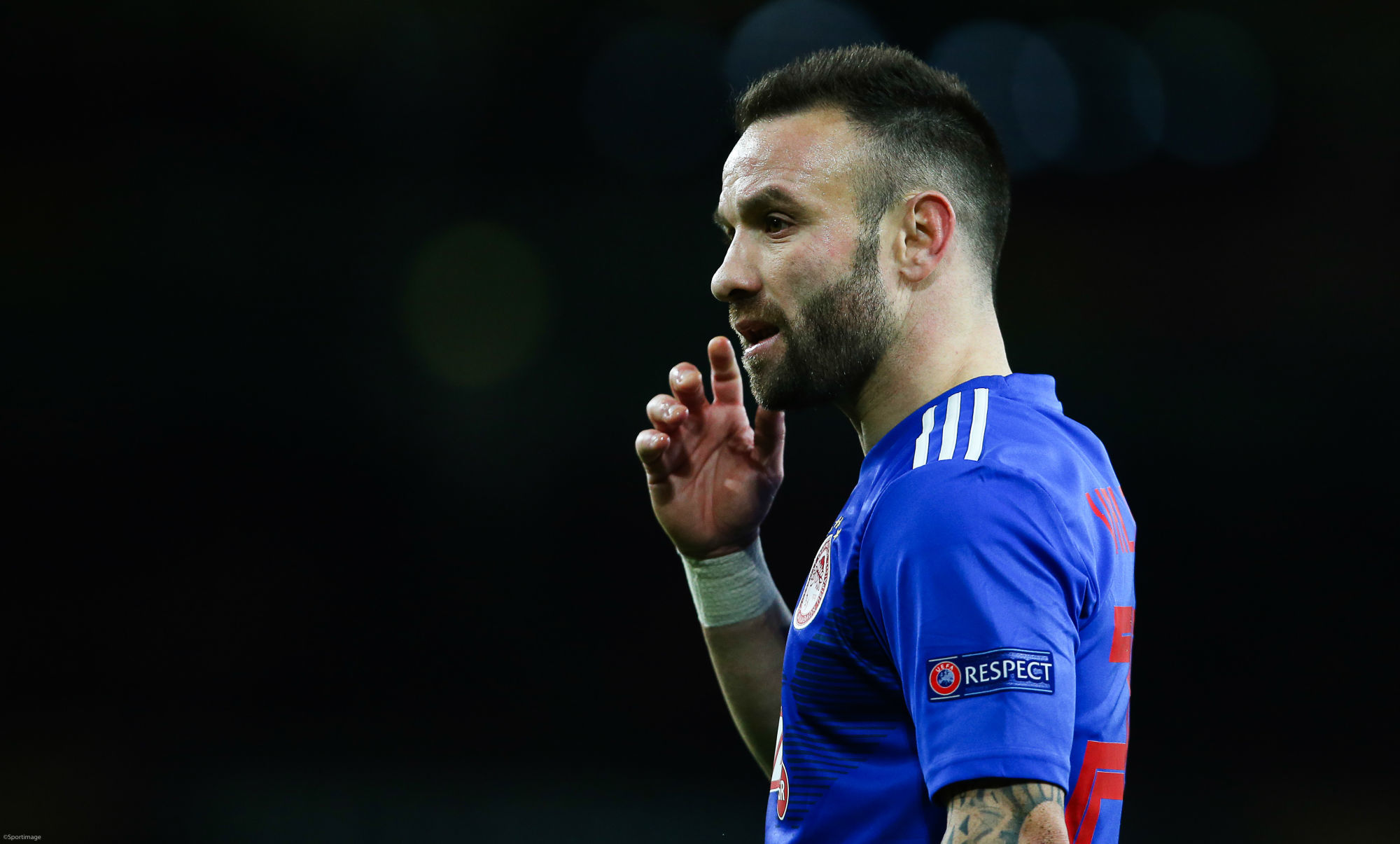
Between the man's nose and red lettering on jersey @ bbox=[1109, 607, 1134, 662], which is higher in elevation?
the man's nose

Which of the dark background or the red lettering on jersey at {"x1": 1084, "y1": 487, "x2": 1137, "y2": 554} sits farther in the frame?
the dark background

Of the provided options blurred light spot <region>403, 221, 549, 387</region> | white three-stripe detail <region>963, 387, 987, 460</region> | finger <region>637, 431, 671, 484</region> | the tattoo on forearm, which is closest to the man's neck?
white three-stripe detail <region>963, 387, 987, 460</region>

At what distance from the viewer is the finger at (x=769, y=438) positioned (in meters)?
2.15

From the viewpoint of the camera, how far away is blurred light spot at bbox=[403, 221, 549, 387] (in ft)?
23.0

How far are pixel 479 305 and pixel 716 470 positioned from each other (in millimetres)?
5407

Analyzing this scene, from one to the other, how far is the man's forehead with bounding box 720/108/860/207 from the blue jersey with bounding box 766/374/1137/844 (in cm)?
40

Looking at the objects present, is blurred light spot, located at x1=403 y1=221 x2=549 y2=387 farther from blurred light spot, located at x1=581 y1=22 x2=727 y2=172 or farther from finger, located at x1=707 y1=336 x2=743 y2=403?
finger, located at x1=707 y1=336 x2=743 y2=403

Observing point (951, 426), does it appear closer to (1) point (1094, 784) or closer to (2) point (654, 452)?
(1) point (1094, 784)

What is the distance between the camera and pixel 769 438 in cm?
218

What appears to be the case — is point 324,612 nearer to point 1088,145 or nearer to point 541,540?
point 541,540

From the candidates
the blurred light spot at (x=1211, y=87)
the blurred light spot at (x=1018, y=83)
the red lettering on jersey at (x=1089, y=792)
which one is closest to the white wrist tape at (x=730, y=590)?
the red lettering on jersey at (x=1089, y=792)

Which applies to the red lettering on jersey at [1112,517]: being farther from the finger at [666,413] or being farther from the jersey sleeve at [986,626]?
the finger at [666,413]

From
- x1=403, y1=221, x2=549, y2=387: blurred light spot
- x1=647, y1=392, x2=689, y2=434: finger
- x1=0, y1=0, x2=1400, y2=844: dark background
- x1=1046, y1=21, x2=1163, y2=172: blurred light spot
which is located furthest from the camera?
x1=403, y1=221, x2=549, y2=387: blurred light spot

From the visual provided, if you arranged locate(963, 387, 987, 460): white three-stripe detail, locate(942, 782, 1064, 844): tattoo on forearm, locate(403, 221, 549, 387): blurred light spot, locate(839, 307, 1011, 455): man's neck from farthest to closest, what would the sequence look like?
locate(403, 221, 549, 387): blurred light spot
locate(839, 307, 1011, 455): man's neck
locate(963, 387, 987, 460): white three-stripe detail
locate(942, 782, 1064, 844): tattoo on forearm
